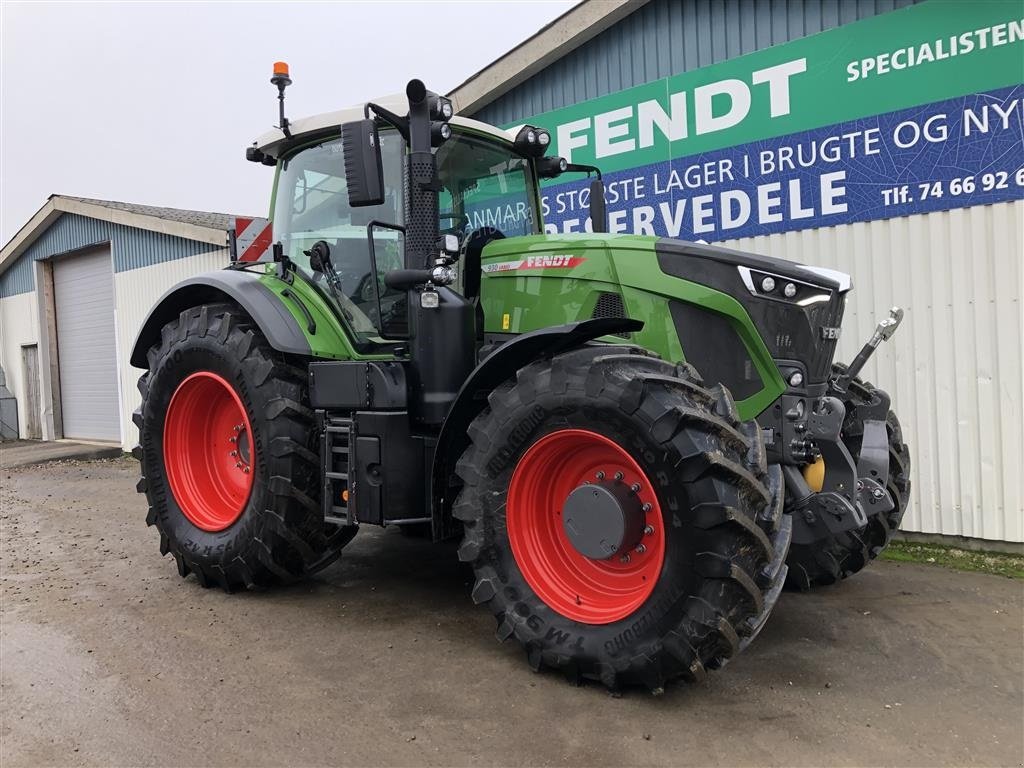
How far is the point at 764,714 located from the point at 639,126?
5.17 meters

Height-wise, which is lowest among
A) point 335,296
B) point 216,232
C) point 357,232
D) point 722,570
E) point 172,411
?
point 722,570

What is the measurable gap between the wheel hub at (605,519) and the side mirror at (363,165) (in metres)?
1.62

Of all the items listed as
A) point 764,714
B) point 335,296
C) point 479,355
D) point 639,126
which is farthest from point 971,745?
point 639,126

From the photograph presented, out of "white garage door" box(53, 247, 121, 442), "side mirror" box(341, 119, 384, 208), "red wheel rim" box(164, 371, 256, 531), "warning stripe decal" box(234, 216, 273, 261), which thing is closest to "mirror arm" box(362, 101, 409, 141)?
"side mirror" box(341, 119, 384, 208)

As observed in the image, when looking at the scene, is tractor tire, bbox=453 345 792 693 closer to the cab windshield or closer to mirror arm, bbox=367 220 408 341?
mirror arm, bbox=367 220 408 341

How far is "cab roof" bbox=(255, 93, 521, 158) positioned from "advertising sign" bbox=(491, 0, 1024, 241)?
223 cm

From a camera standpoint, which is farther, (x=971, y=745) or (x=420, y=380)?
(x=420, y=380)

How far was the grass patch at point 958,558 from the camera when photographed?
16.6 feet

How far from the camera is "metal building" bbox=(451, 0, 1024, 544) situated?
520cm

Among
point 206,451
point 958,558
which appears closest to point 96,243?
point 206,451

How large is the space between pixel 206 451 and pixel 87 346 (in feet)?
36.7

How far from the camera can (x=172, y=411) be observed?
5039mm

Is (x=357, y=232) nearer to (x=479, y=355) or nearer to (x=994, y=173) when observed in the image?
(x=479, y=355)

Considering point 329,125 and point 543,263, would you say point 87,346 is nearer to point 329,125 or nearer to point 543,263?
point 329,125
